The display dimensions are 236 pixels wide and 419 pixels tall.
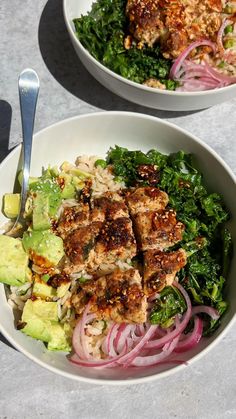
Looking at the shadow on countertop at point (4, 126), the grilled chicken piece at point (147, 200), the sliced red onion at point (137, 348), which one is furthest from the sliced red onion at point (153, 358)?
the shadow on countertop at point (4, 126)

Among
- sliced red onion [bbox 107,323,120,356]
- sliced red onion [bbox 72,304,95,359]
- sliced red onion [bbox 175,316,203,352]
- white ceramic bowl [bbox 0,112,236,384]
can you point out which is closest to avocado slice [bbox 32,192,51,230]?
white ceramic bowl [bbox 0,112,236,384]

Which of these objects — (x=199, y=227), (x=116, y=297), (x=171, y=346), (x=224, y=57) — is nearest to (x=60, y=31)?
(x=224, y=57)

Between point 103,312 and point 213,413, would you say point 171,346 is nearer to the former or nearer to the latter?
point 103,312

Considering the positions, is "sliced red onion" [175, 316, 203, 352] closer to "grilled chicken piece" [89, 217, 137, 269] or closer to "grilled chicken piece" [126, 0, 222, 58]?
"grilled chicken piece" [89, 217, 137, 269]

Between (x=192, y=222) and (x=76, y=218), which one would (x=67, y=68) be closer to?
(x=76, y=218)

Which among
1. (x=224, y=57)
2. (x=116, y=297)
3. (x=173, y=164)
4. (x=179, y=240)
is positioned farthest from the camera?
(x=224, y=57)

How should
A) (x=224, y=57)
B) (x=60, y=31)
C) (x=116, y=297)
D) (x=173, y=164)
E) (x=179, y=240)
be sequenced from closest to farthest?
(x=116, y=297) → (x=179, y=240) → (x=173, y=164) → (x=224, y=57) → (x=60, y=31)

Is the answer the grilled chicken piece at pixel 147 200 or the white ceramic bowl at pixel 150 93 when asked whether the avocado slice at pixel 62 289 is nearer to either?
the grilled chicken piece at pixel 147 200
